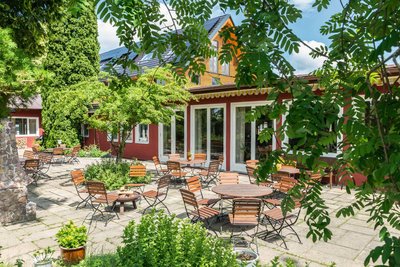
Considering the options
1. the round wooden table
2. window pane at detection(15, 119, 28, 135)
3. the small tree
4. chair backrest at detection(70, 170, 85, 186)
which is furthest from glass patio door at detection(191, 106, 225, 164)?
window pane at detection(15, 119, 28, 135)

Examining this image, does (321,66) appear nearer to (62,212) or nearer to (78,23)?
(62,212)

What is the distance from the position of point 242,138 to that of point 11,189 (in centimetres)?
962

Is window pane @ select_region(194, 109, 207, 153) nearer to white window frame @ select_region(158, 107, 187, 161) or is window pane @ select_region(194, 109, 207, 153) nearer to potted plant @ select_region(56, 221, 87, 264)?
white window frame @ select_region(158, 107, 187, 161)

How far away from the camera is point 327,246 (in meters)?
5.61

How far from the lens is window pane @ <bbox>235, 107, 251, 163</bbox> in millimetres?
13846

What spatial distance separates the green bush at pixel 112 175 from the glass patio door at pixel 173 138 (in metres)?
4.81

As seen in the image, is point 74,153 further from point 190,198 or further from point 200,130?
point 190,198

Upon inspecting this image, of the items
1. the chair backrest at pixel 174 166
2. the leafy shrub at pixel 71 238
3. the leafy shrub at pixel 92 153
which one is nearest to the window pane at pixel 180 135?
the chair backrest at pixel 174 166

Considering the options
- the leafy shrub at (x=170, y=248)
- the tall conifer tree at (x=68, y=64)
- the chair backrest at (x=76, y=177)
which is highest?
the tall conifer tree at (x=68, y=64)

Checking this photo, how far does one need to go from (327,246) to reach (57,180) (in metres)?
10.7

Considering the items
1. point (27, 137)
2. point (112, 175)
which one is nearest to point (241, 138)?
point (112, 175)

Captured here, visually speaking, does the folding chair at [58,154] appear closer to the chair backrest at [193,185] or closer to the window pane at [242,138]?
the window pane at [242,138]

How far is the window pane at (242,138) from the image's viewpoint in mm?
13846

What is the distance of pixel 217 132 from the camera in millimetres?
15031
